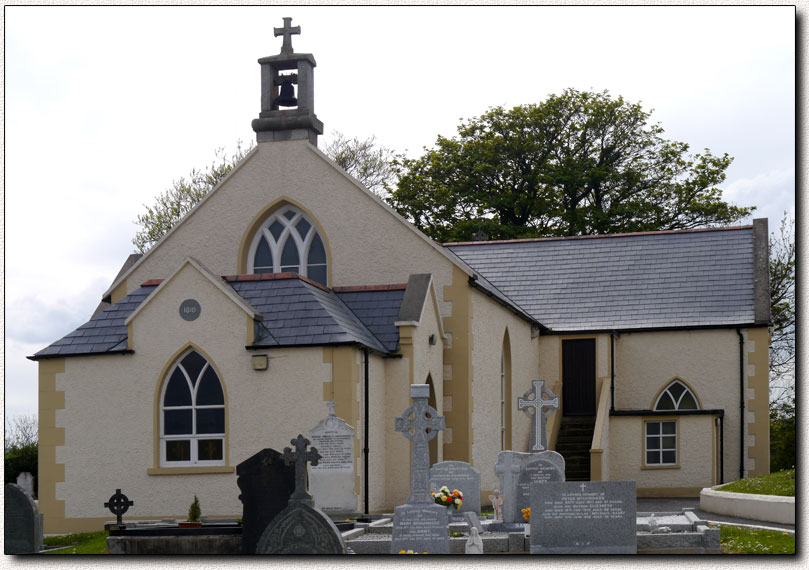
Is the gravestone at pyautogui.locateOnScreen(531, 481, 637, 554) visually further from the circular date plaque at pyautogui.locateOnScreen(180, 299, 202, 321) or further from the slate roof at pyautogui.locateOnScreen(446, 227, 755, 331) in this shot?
the slate roof at pyautogui.locateOnScreen(446, 227, 755, 331)

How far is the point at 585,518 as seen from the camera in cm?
1525

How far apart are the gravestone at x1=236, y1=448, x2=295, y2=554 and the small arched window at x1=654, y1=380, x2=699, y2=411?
1643cm

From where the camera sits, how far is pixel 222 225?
2467 cm

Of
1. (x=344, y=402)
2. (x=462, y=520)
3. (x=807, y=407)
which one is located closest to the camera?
(x=807, y=407)

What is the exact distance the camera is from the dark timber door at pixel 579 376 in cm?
3103

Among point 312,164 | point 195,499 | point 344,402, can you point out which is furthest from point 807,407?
point 312,164

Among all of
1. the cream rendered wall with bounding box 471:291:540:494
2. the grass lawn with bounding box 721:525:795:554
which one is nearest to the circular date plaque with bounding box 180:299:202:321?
the cream rendered wall with bounding box 471:291:540:494

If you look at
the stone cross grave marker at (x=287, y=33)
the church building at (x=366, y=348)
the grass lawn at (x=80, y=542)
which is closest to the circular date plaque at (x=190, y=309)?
the church building at (x=366, y=348)

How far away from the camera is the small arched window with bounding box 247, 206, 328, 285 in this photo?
2466 cm

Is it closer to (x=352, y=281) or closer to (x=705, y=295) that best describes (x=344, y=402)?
(x=352, y=281)

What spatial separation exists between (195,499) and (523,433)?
11.1 m

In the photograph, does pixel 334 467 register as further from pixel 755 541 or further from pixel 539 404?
pixel 755 541

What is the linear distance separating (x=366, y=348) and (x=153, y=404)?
12.3 feet

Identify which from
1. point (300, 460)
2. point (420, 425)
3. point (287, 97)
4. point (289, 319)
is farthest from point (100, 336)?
point (420, 425)
